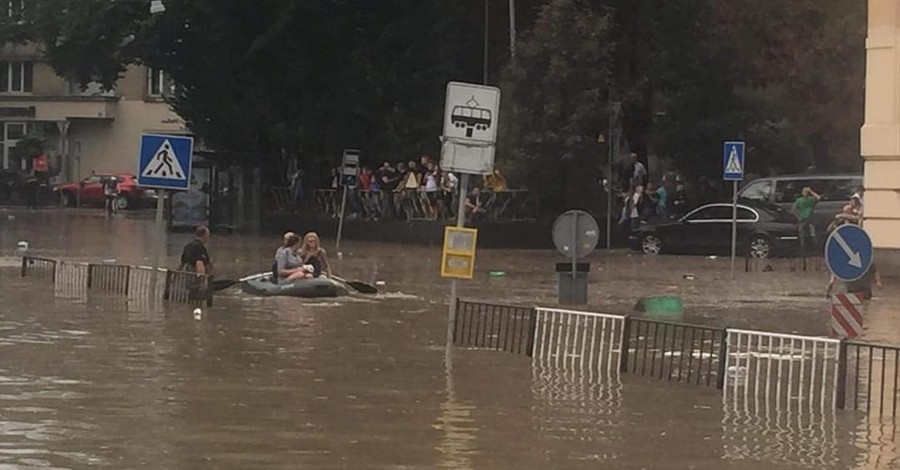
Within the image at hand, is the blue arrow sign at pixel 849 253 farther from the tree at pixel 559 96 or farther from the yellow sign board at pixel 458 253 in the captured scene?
the tree at pixel 559 96

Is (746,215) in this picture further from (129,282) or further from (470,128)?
(470,128)

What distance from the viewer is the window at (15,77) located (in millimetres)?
84812

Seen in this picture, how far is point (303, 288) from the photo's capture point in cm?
2622

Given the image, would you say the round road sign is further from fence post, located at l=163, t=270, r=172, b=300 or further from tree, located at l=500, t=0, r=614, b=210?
tree, located at l=500, t=0, r=614, b=210

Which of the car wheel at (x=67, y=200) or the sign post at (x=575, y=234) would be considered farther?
the car wheel at (x=67, y=200)

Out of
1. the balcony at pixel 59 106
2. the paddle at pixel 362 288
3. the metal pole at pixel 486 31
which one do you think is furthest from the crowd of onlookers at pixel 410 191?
the balcony at pixel 59 106

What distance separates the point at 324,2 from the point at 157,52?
5994mm

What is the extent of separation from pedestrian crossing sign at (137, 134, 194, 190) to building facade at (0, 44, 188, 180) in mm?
59413

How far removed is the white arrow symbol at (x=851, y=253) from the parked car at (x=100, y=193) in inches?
2263

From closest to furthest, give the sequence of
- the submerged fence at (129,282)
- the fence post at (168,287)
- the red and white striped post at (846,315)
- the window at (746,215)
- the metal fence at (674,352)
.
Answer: the red and white striped post at (846,315), the metal fence at (674,352), the submerged fence at (129,282), the fence post at (168,287), the window at (746,215)

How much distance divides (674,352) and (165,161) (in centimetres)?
856

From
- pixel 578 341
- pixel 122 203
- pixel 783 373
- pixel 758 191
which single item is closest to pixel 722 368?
pixel 783 373

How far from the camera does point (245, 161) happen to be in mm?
54281

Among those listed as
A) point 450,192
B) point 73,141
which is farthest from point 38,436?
point 73,141
